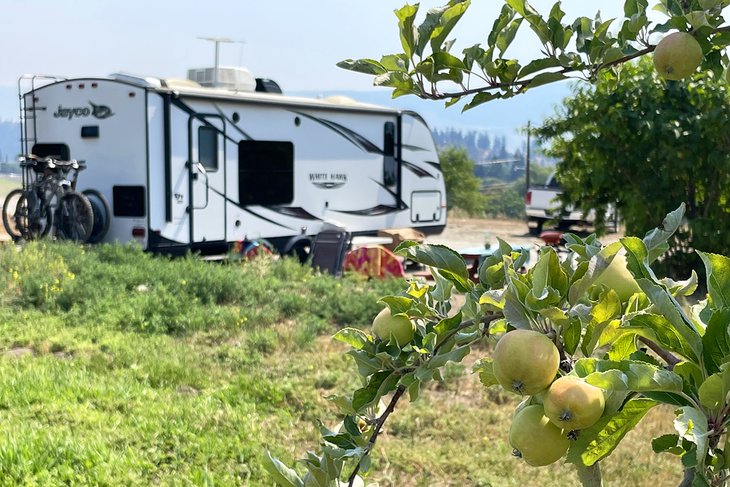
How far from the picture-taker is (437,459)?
4219 millimetres

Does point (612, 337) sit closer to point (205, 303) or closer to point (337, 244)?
point (205, 303)

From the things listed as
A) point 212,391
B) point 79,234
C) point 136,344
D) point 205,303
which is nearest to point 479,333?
point 212,391

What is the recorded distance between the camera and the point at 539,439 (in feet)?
3.62

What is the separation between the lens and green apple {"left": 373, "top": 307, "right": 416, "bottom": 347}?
4.75 ft

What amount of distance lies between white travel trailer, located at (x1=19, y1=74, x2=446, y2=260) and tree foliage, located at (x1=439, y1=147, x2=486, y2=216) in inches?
803

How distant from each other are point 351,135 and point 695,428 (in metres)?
11.6

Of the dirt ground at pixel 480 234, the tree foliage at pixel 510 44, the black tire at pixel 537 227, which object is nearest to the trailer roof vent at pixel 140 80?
the dirt ground at pixel 480 234

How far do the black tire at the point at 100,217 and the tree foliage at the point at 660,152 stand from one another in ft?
18.4

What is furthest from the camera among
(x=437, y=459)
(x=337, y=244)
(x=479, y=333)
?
(x=337, y=244)

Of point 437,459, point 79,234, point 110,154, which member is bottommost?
point 437,459

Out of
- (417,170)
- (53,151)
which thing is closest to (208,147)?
(53,151)

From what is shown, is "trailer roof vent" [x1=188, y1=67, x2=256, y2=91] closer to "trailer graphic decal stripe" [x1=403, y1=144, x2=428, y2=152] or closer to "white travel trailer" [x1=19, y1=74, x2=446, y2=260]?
"white travel trailer" [x1=19, y1=74, x2=446, y2=260]

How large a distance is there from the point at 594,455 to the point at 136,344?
5.38 m

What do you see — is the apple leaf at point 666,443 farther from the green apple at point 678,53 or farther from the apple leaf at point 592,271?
the green apple at point 678,53
